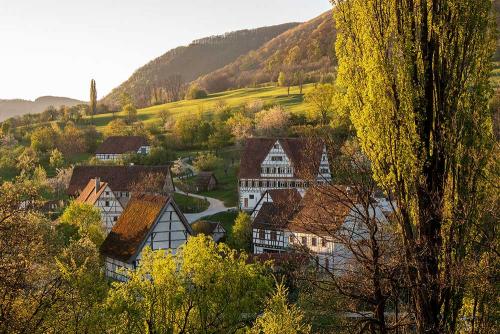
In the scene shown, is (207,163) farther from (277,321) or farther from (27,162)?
(277,321)

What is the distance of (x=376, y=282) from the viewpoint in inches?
547

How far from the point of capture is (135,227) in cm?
4000

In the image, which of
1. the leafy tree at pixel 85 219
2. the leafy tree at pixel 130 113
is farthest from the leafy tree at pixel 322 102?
the leafy tree at pixel 130 113

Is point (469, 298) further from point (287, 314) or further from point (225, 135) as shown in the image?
point (225, 135)

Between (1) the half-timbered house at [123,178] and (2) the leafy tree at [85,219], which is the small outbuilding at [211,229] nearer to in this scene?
(2) the leafy tree at [85,219]

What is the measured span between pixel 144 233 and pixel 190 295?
62.6 ft

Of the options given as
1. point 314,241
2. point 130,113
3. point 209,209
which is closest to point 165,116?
point 130,113

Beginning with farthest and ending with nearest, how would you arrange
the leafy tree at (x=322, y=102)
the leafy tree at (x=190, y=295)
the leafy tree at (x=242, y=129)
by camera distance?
1. the leafy tree at (x=242, y=129)
2. the leafy tree at (x=322, y=102)
3. the leafy tree at (x=190, y=295)

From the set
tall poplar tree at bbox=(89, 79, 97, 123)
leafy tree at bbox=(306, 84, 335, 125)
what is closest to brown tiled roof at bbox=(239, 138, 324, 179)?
leafy tree at bbox=(306, 84, 335, 125)

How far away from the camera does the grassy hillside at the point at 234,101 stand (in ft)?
419

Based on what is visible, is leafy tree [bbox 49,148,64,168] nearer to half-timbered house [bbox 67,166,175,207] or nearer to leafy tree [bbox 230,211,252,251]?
half-timbered house [bbox 67,166,175,207]

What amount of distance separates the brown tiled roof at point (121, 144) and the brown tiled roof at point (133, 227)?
53749 mm

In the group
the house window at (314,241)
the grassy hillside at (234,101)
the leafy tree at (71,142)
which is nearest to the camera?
the house window at (314,241)

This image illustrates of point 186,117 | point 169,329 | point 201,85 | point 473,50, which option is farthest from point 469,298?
point 201,85
